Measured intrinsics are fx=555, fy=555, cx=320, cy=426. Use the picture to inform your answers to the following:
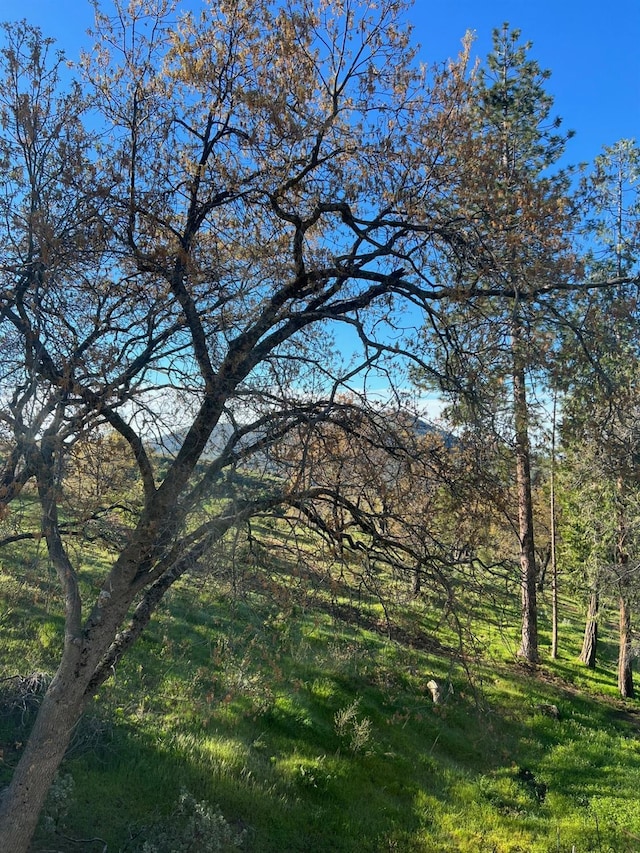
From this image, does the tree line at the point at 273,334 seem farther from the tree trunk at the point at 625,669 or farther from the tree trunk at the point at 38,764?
the tree trunk at the point at 625,669

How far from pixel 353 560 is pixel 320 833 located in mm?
4332

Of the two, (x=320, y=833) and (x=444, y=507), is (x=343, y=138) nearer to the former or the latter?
(x=444, y=507)

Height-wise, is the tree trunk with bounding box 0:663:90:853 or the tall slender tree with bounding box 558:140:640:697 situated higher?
the tall slender tree with bounding box 558:140:640:697

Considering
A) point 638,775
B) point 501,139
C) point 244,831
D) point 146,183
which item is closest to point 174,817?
point 244,831

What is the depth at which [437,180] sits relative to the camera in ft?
15.9

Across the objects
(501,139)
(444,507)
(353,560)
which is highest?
(501,139)

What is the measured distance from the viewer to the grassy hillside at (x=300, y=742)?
5156 millimetres

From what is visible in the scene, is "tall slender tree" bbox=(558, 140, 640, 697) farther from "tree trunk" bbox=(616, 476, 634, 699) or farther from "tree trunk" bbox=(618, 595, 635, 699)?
"tree trunk" bbox=(618, 595, 635, 699)

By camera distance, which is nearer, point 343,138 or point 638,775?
point 343,138

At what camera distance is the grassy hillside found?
203 inches

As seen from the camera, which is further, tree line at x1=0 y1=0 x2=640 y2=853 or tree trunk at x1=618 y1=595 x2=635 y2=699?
tree trunk at x1=618 y1=595 x2=635 y2=699

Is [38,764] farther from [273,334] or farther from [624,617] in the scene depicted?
[624,617]

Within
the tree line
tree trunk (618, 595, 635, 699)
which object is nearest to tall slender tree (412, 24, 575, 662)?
the tree line

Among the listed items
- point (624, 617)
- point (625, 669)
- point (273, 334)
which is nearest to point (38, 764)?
point (273, 334)
